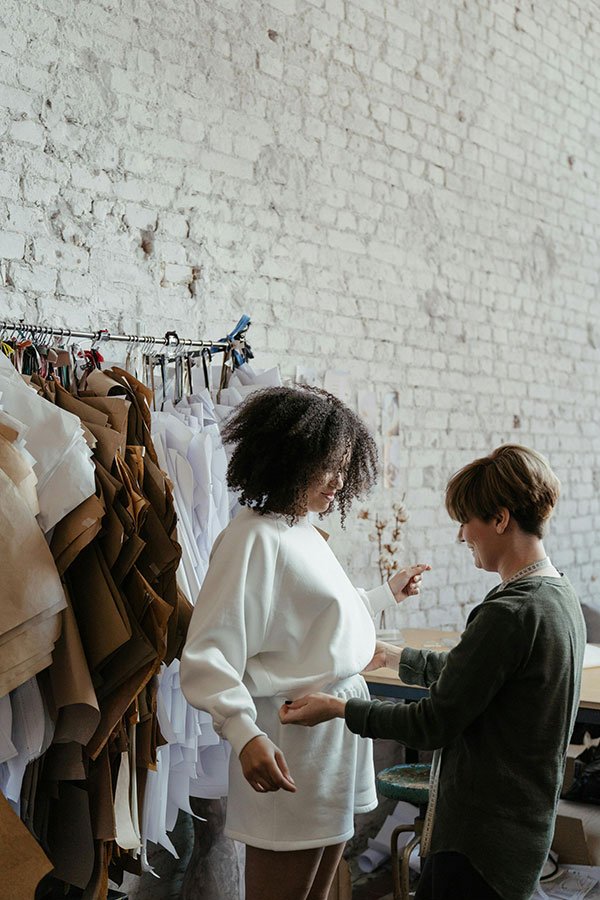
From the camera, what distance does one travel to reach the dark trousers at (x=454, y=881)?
1942 mm

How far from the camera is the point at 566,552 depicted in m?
5.93

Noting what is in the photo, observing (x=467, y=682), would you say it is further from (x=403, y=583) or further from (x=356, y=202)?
(x=356, y=202)

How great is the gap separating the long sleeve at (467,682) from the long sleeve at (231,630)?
315 mm

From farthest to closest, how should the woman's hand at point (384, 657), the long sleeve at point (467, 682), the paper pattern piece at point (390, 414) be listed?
the paper pattern piece at point (390, 414) → the woman's hand at point (384, 657) → the long sleeve at point (467, 682)

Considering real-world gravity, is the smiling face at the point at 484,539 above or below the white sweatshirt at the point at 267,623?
above

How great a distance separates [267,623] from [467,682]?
0.46 metres

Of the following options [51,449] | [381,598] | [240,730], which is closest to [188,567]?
[381,598]

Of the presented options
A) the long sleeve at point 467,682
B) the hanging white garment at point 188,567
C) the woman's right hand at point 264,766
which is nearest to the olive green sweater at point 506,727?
the long sleeve at point 467,682

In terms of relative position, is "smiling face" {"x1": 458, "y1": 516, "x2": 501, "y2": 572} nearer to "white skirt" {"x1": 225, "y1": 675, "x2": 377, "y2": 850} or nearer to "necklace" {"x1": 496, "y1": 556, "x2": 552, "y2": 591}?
"necklace" {"x1": 496, "y1": 556, "x2": 552, "y2": 591}

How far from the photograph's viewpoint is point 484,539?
84.3 inches

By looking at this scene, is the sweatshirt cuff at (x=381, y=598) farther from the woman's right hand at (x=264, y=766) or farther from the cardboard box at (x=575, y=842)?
the cardboard box at (x=575, y=842)

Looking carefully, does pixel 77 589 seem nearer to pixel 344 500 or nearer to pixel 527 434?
pixel 344 500

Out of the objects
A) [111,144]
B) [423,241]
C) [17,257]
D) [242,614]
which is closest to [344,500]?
[242,614]

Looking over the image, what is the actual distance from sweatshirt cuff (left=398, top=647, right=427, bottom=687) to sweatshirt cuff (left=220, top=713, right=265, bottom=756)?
0.55m
